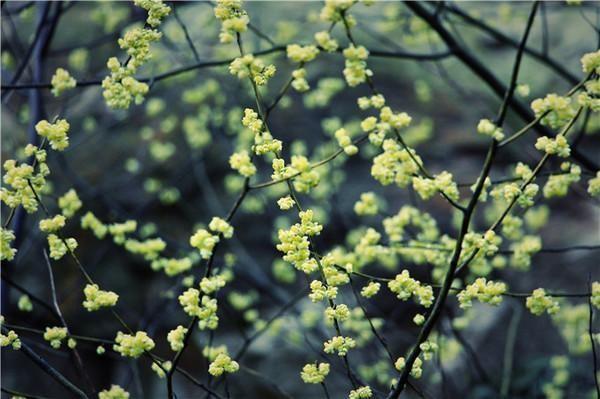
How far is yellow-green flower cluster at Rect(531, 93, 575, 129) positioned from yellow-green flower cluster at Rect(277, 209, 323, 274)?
0.73 m

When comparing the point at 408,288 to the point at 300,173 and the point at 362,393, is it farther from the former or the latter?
the point at 300,173

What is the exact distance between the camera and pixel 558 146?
73.4 inches

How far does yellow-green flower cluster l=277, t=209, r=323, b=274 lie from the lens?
1.94m

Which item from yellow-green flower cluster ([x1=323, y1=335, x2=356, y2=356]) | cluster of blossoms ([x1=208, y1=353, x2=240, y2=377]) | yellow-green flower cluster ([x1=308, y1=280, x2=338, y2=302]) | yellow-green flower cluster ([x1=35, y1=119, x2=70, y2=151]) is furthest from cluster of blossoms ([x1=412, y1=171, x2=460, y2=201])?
yellow-green flower cluster ([x1=35, y1=119, x2=70, y2=151])

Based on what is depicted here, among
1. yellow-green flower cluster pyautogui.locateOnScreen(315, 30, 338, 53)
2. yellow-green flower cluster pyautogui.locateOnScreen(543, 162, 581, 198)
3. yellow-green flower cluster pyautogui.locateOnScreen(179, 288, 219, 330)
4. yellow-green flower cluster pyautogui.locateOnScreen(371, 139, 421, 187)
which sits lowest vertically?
yellow-green flower cluster pyautogui.locateOnScreen(179, 288, 219, 330)

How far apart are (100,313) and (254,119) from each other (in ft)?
12.0

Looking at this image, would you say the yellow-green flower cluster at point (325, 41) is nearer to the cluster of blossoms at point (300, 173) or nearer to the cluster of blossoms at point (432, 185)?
the cluster of blossoms at point (300, 173)

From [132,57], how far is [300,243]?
0.86 meters

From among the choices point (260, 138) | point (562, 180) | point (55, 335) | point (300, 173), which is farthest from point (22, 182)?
point (562, 180)

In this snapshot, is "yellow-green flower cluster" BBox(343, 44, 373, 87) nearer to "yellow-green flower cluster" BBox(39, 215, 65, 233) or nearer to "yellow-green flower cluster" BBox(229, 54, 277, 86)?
"yellow-green flower cluster" BBox(229, 54, 277, 86)

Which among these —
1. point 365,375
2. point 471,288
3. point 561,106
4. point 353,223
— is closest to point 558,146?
point 561,106

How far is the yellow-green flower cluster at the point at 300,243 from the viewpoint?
1.94 m

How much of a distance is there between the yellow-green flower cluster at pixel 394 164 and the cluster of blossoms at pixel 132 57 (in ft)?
2.77

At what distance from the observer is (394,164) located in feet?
6.37
